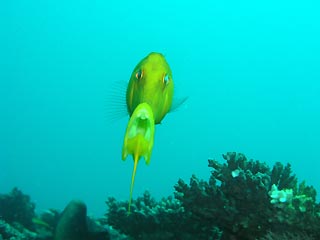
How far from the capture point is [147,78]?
8.25ft

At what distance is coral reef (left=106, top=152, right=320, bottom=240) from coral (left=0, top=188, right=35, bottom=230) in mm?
4780

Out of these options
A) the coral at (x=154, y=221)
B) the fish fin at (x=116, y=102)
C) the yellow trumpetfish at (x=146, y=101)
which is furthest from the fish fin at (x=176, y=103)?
the coral at (x=154, y=221)

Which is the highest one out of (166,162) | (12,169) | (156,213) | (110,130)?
(110,130)

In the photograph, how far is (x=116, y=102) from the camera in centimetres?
335

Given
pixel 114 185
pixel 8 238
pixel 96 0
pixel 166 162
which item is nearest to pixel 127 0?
pixel 96 0

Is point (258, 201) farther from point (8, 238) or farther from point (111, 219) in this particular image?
point (8, 238)

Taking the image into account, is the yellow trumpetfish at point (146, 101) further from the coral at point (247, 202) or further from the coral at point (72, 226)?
the coral at point (72, 226)

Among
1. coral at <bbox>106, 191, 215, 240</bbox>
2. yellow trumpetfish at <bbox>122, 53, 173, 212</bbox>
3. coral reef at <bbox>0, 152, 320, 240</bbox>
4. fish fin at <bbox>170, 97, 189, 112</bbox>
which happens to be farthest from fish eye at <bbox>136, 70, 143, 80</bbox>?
coral at <bbox>106, 191, 215, 240</bbox>

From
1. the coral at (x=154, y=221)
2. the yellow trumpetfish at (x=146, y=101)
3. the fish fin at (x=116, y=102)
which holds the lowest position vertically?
the yellow trumpetfish at (x=146, y=101)

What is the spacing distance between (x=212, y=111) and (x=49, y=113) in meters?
61.9

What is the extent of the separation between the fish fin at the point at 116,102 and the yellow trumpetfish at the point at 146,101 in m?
0.57

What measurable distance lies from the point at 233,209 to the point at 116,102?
1808 millimetres

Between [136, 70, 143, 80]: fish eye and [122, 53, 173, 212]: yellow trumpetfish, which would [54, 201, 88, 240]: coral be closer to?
[122, 53, 173, 212]: yellow trumpetfish

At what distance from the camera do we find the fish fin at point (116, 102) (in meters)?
3.27
